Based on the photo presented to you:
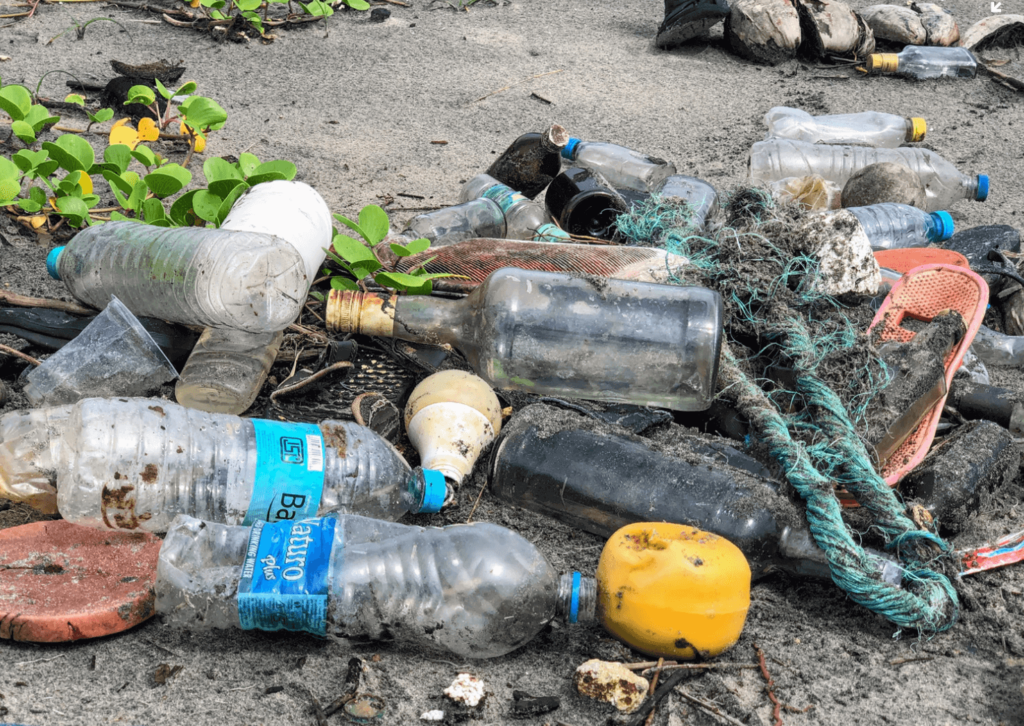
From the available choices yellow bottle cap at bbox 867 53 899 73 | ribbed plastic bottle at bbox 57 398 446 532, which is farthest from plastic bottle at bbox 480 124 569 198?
yellow bottle cap at bbox 867 53 899 73

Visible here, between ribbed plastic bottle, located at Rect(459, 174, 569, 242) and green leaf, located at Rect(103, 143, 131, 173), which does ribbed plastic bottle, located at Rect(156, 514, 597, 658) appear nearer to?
ribbed plastic bottle, located at Rect(459, 174, 569, 242)

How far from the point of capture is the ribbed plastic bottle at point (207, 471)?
5.39ft

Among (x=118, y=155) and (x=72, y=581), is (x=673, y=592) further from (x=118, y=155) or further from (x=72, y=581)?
(x=118, y=155)

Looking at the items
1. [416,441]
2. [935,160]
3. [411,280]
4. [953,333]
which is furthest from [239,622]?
[935,160]

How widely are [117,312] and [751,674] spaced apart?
64.1 inches

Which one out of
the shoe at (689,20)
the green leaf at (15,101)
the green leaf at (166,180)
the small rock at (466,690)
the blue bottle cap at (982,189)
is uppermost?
the shoe at (689,20)

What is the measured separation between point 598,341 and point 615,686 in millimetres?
885

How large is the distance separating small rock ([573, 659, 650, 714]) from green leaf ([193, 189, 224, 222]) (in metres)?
1.79

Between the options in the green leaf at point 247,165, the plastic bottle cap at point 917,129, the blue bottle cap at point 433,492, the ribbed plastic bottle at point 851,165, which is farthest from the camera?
the plastic bottle cap at point 917,129

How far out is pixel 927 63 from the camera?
487cm

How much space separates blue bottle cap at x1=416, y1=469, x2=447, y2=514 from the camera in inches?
70.8

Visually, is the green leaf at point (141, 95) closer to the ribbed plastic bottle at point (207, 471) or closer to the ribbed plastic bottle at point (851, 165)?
the ribbed plastic bottle at point (207, 471)

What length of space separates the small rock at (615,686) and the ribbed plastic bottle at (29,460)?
110cm

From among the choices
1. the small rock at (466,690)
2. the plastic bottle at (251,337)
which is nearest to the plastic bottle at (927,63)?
the plastic bottle at (251,337)
